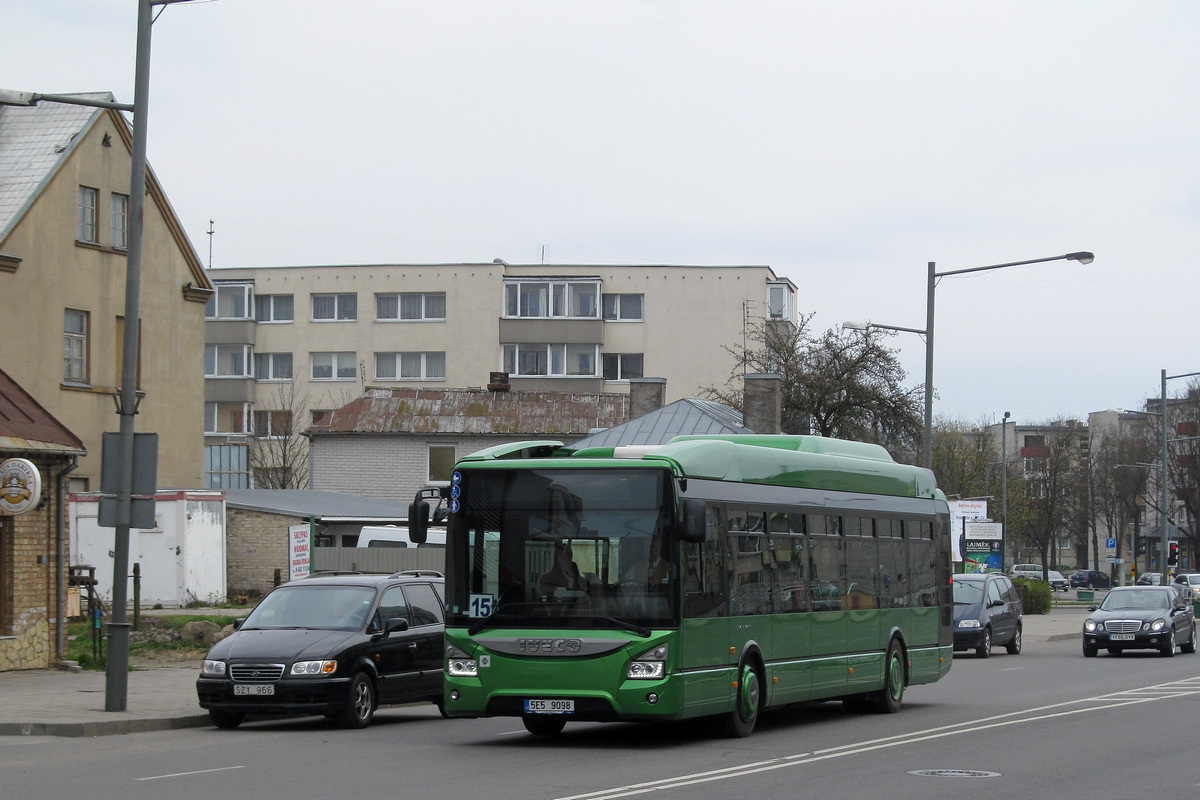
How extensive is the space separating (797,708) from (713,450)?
19.6 feet

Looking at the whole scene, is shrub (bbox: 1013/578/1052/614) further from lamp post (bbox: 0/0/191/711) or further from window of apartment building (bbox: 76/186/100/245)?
lamp post (bbox: 0/0/191/711)

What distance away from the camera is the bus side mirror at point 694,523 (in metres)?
12.9

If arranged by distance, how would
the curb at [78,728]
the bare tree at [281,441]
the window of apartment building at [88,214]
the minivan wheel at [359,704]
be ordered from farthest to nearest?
the bare tree at [281,441] < the window of apartment building at [88,214] < the minivan wheel at [359,704] < the curb at [78,728]

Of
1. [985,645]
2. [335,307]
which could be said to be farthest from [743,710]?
[335,307]

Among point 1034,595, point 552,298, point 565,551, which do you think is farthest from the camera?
point 552,298

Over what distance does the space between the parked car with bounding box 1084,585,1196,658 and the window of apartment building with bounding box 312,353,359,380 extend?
47.2 m

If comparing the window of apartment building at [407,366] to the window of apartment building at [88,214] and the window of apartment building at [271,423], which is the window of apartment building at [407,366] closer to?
the window of apartment building at [271,423]

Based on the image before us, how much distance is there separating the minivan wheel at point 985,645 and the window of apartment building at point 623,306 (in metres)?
42.1

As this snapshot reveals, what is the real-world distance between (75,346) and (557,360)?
37423 millimetres

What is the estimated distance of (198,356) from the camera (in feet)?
134

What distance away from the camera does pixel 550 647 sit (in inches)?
519

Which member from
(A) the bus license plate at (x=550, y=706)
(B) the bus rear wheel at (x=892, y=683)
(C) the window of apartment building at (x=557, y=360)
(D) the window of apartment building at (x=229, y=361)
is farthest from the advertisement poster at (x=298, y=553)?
(D) the window of apartment building at (x=229, y=361)

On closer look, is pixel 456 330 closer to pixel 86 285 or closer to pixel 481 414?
pixel 481 414

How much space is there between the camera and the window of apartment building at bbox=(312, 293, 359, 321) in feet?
242
